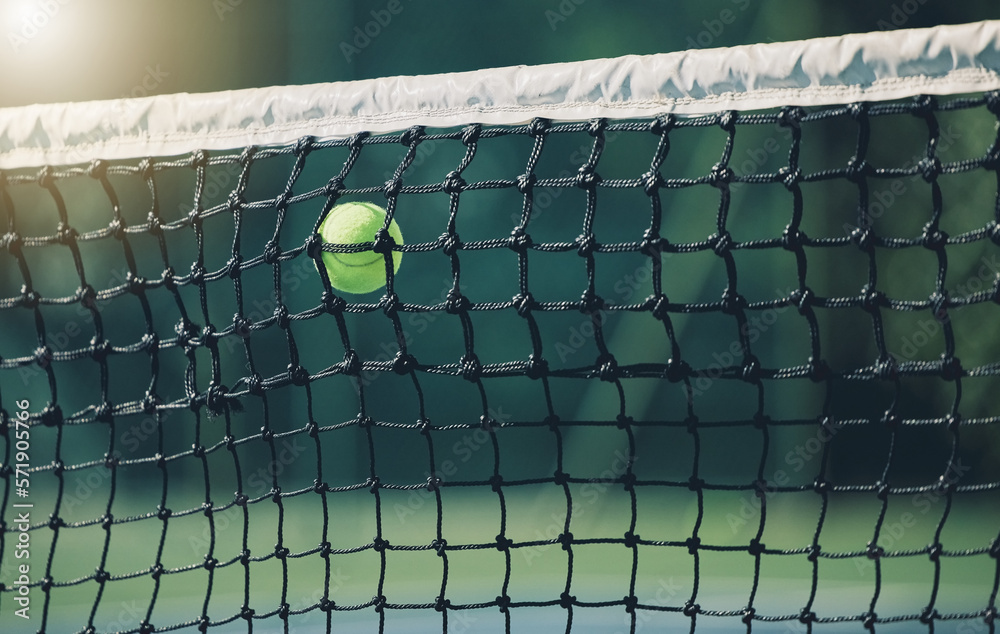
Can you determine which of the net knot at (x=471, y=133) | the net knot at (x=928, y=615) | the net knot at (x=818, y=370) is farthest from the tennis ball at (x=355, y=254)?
the net knot at (x=928, y=615)

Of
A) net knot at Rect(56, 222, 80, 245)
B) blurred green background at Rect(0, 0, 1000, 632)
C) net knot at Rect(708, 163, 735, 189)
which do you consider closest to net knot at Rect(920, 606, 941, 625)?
net knot at Rect(708, 163, 735, 189)

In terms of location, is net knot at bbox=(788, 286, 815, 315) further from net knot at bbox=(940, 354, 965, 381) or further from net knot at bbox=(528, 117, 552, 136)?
net knot at bbox=(528, 117, 552, 136)

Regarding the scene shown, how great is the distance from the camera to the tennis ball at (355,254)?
5.91ft

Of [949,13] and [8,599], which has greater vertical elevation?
[949,13]

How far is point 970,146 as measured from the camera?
344 cm

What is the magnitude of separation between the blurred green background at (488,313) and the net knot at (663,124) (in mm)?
1992

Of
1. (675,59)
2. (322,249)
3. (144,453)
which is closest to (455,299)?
(322,249)

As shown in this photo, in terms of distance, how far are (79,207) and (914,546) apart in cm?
363

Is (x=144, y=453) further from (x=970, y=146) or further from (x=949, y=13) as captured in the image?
(x=949, y=13)

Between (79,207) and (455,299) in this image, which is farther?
(79,207)

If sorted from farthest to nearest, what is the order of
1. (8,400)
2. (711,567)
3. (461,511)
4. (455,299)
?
(8,400)
(461,511)
(711,567)
(455,299)

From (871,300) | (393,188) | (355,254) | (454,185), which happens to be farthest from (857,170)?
(355,254)

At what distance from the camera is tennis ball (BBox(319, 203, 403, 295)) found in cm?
180

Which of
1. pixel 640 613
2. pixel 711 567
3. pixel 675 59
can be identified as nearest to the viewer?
pixel 675 59
